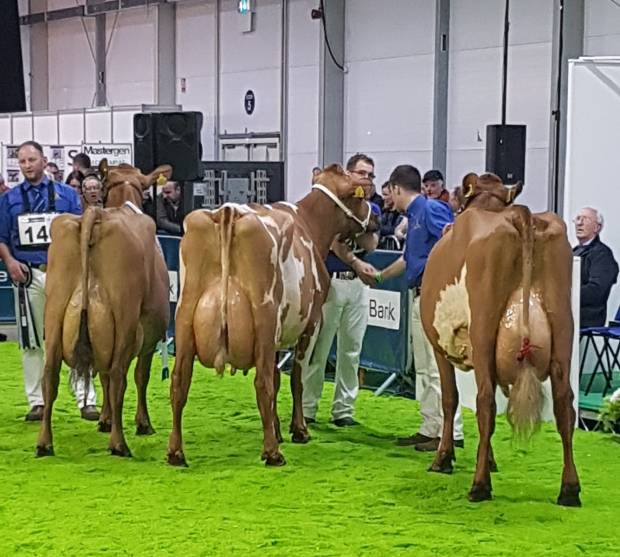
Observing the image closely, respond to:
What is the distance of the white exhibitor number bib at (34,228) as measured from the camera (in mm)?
8633

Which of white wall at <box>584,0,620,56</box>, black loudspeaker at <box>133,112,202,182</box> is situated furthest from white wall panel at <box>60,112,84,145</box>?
black loudspeaker at <box>133,112,202,182</box>

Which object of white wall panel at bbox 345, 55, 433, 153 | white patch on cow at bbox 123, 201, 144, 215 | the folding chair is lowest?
the folding chair

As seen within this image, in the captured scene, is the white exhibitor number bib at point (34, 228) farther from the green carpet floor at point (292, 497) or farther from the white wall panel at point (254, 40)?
the white wall panel at point (254, 40)

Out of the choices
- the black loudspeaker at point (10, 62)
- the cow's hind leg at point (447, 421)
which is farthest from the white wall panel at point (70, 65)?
the cow's hind leg at point (447, 421)

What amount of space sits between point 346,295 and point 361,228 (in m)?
0.61

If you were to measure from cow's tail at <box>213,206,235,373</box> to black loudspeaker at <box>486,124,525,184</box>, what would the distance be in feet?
22.0

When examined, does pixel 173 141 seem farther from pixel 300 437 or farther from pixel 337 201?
pixel 300 437

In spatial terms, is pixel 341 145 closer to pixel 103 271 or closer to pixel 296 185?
pixel 296 185

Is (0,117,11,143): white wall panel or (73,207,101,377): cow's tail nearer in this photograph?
(73,207,101,377): cow's tail

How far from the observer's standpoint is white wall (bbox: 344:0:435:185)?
18.8 metres

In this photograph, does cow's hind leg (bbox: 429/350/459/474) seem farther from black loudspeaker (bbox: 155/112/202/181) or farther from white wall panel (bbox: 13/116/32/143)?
white wall panel (bbox: 13/116/32/143)

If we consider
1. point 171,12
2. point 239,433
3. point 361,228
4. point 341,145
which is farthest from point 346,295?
point 171,12

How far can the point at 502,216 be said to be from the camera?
649 cm

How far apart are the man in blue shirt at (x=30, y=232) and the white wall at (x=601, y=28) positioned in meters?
9.33
